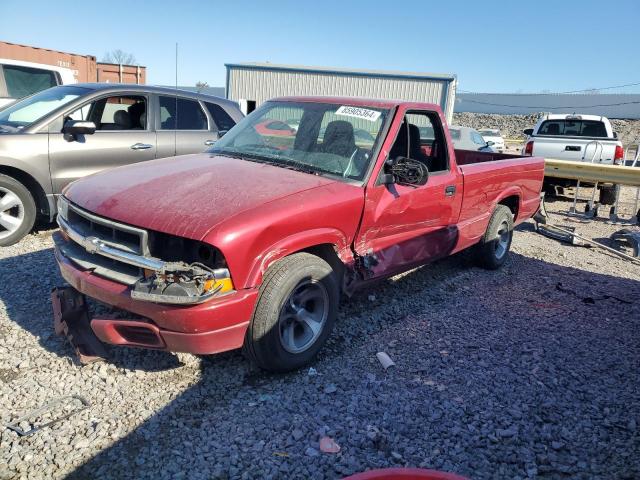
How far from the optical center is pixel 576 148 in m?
11.5

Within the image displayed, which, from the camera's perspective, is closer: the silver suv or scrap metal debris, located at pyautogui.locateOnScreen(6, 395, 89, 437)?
scrap metal debris, located at pyautogui.locateOnScreen(6, 395, 89, 437)

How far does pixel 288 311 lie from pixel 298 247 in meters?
0.44

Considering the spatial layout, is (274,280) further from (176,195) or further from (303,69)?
(303,69)

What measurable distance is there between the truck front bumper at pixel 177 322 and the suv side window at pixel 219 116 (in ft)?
14.7

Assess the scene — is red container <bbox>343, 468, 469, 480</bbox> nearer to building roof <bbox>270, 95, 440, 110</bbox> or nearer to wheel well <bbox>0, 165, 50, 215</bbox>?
building roof <bbox>270, 95, 440, 110</bbox>

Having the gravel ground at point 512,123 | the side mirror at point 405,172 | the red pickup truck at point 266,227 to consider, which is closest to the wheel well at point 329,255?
the red pickup truck at point 266,227

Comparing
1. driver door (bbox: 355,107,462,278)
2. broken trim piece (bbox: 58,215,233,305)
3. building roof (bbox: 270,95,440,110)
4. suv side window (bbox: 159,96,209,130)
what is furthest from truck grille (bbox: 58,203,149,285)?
suv side window (bbox: 159,96,209,130)

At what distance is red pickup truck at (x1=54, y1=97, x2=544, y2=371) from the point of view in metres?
2.97

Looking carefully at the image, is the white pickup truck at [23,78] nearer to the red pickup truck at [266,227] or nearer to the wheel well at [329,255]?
the red pickup truck at [266,227]

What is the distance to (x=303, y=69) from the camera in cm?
2873

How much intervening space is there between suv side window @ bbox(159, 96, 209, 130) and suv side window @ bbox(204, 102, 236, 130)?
0.14 meters

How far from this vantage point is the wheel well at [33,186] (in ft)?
18.6

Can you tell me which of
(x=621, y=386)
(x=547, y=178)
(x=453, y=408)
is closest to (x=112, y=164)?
(x=453, y=408)

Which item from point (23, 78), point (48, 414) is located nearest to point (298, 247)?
point (48, 414)
